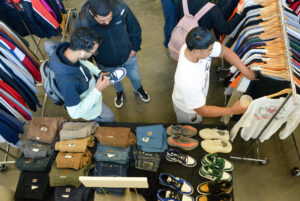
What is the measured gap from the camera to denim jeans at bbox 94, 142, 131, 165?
2.20 meters

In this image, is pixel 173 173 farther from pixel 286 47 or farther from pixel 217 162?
pixel 286 47

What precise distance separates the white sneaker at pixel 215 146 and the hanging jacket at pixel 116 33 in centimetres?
140

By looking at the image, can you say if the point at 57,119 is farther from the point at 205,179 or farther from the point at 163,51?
the point at 163,51

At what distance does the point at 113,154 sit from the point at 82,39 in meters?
1.12

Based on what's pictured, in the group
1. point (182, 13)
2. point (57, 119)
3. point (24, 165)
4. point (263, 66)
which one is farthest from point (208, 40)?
point (24, 165)

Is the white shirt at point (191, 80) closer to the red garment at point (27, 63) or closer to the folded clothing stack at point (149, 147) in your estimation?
the folded clothing stack at point (149, 147)

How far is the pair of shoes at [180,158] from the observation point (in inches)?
88.4

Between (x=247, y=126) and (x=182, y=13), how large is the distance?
1.47 meters

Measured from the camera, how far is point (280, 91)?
2018 mm

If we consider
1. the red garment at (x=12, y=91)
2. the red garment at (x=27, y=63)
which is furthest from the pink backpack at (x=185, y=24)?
the red garment at (x=12, y=91)

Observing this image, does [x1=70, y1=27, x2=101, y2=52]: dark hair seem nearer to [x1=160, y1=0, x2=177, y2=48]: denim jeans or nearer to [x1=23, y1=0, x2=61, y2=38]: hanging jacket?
[x1=160, y1=0, x2=177, y2=48]: denim jeans

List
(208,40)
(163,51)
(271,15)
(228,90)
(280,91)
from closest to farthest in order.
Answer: (208,40) < (280,91) < (271,15) < (228,90) < (163,51)

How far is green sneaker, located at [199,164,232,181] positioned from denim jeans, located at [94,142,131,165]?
0.76 m

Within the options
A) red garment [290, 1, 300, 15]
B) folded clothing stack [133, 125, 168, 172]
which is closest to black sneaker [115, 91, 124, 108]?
folded clothing stack [133, 125, 168, 172]
